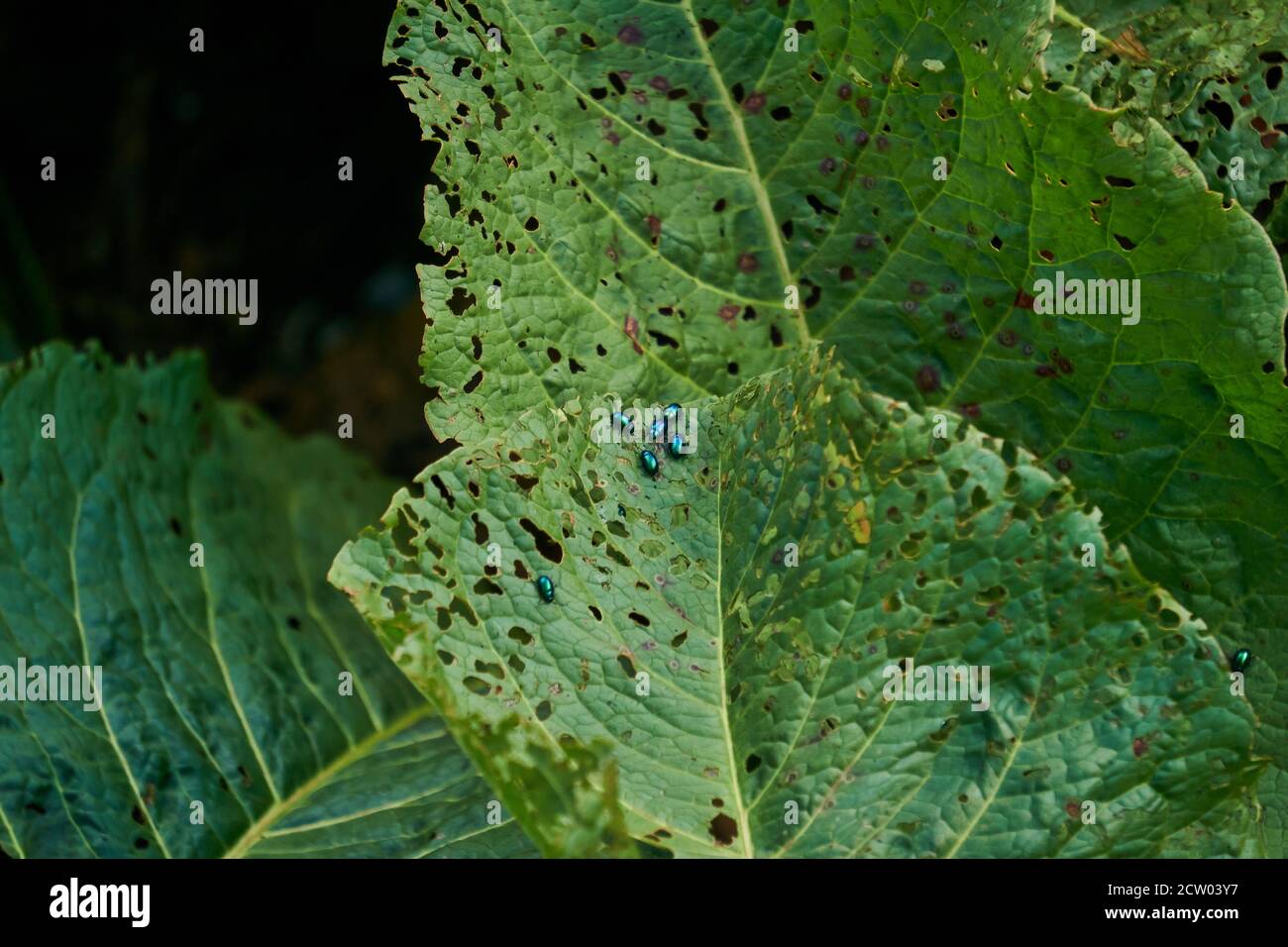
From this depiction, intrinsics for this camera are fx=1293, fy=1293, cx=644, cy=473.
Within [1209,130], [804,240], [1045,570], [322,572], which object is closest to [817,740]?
[1045,570]

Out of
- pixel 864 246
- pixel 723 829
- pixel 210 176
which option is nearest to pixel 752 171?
pixel 864 246

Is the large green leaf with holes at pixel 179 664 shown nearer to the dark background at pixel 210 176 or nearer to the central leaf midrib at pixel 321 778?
the central leaf midrib at pixel 321 778

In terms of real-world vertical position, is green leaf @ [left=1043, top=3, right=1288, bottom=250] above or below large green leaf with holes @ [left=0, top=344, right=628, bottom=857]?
above

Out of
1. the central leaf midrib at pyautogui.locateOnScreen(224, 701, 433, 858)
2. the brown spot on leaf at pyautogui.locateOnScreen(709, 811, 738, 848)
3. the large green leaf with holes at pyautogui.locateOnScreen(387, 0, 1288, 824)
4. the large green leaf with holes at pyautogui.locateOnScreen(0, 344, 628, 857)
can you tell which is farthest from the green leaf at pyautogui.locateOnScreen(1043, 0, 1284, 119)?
the central leaf midrib at pyautogui.locateOnScreen(224, 701, 433, 858)

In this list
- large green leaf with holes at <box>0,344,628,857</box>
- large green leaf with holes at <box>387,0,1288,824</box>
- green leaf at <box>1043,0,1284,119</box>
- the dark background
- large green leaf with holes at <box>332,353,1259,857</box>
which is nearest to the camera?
large green leaf with holes at <box>332,353,1259,857</box>

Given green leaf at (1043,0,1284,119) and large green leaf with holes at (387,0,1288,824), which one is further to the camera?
green leaf at (1043,0,1284,119)

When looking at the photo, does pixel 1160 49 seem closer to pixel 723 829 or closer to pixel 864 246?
pixel 864 246

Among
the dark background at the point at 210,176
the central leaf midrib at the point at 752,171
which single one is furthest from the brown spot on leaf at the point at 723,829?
the dark background at the point at 210,176

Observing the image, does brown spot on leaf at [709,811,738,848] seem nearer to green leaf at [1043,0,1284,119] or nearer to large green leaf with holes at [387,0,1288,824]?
large green leaf with holes at [387,0,1288,824]

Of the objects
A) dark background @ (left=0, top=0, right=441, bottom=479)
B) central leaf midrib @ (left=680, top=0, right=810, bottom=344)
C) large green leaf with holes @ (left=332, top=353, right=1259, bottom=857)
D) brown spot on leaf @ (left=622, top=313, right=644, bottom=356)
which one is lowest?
large green leaf with holes @ (left=332, top=353, right=1259, bottom=857)
